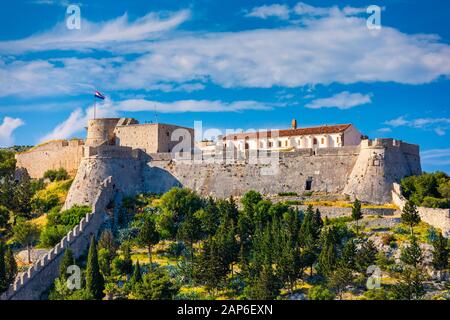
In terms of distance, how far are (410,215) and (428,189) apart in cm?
708

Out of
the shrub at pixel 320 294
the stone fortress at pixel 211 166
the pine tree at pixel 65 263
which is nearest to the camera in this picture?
the shrub at pixel 320 294

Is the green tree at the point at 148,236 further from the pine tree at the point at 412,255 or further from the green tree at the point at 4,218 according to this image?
the pine tree at the point at 412,255

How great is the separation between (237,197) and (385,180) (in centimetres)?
1266

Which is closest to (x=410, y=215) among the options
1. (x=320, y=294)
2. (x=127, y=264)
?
(x=320, y=294)

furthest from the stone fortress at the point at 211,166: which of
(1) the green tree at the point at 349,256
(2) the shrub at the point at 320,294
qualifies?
(2) the shrub at the point at 320,294

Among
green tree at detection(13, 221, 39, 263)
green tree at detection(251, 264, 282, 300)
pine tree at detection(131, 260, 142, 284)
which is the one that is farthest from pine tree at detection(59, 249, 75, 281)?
green tree at detection(251, 264, 282, 300)

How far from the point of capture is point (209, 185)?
6397cm

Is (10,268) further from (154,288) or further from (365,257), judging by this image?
(365,257)

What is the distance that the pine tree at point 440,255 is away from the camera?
45.3 meters

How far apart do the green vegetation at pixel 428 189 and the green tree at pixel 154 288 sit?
2084 centimetres

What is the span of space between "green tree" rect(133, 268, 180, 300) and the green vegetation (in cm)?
2084

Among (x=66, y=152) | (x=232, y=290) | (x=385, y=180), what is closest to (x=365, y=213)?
(x=385, y=180)

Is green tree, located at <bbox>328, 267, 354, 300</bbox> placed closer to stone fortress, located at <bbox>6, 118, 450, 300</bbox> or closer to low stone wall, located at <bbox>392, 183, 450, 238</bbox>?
low stone wall, located at <bbox>392, 183, 450, 238</bbox>

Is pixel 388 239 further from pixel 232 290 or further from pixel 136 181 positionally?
pixel 136 181
